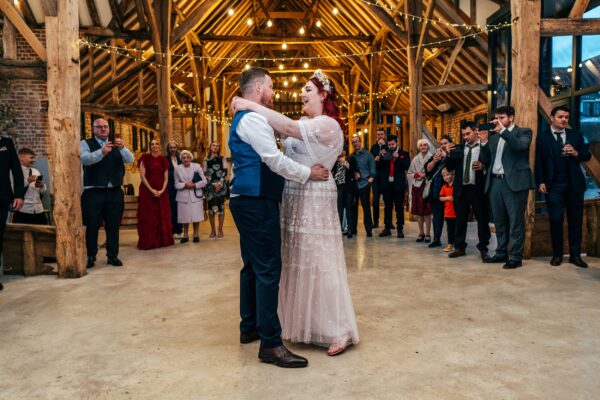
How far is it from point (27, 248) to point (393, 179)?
457 centimetres

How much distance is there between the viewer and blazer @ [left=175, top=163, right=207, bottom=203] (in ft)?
21.5

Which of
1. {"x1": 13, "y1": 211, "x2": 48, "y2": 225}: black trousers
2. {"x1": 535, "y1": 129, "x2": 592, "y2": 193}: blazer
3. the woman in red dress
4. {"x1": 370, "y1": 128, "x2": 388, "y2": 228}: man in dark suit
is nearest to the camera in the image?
{"x1": 535, "y1": 129, "x2": 592, "y2": 193}: blazer

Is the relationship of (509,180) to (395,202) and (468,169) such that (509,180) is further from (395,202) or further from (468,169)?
(395,202)

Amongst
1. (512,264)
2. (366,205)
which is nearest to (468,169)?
(512,264)

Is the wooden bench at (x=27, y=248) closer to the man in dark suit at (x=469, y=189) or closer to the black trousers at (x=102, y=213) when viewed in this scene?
the black trousers at (x=102, y=213)

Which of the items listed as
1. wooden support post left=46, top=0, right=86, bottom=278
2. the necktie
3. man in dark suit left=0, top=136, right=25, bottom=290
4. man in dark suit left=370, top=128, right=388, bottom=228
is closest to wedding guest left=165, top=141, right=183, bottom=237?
wooden support post left=46, top=0, right=86, bottom=278

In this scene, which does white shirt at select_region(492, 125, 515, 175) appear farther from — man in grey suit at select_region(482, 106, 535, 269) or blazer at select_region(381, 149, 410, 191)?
blazer at select_region(381, 149, 410, 191)

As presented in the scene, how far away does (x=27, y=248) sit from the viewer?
4.55 metres

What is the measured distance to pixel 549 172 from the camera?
15.0 feet

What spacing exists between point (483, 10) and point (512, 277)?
23.1ft

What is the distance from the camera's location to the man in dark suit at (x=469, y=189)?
16.5ft

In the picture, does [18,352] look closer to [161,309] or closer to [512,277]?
[161,309]

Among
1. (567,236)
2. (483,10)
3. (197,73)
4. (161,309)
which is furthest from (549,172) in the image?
(197,73)

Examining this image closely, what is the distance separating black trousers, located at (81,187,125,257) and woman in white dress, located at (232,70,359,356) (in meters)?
2.95
